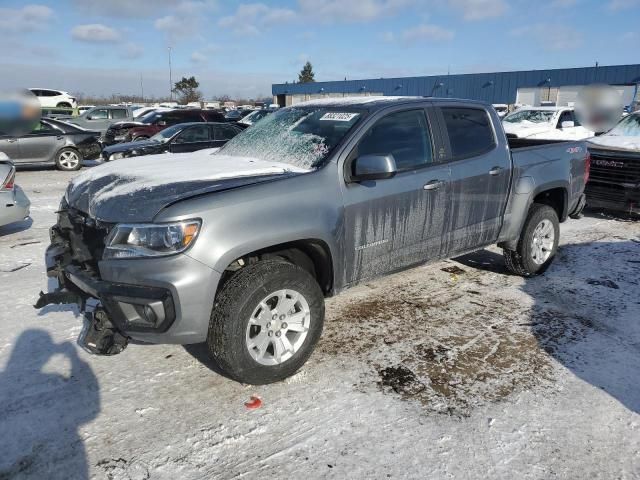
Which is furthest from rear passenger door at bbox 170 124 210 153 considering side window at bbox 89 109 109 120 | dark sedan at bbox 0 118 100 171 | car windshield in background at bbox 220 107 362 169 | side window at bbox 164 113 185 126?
side window at bbox 89 109 109 120

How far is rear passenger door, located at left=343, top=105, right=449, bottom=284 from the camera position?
3.47 meters

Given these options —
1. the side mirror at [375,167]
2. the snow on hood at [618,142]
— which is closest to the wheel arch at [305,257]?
the side mirror at [375,167]

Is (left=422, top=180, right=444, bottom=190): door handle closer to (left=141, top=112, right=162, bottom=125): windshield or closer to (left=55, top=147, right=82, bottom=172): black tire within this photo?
(left=55, top=147, right=82, bottom=172): black tire

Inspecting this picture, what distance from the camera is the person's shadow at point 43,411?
2492 mm

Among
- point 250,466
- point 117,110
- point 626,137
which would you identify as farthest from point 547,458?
point 117,110

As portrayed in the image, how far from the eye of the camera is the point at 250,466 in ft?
8.20

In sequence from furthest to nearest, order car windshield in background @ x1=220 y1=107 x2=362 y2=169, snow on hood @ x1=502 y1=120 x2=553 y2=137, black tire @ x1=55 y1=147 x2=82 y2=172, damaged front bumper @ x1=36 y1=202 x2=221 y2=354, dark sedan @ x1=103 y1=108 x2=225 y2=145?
dark sedan @ x1=103 y1=108 x2=225 y2=145 → snow on hood @ x1=502 y1=120 x2=553 y2=137 → black tire @ x1=55 y1=147 x2=82 y2=172 → car windshield in background @ x1=220 y1=107 x2=362 y2=169 → damaged front bumper @ x1=36 y1=202 x2=221 y2=354

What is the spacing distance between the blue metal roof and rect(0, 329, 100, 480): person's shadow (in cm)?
3249

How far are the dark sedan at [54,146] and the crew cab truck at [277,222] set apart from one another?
412 inches

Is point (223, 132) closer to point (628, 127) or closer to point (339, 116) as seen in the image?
point (628, 127)

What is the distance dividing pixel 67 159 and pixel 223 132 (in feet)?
14.5

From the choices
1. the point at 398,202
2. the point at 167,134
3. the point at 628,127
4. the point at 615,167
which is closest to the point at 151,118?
the point at 167,134

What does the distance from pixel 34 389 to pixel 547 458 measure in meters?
2.98

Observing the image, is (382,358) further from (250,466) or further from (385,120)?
(385,120)
